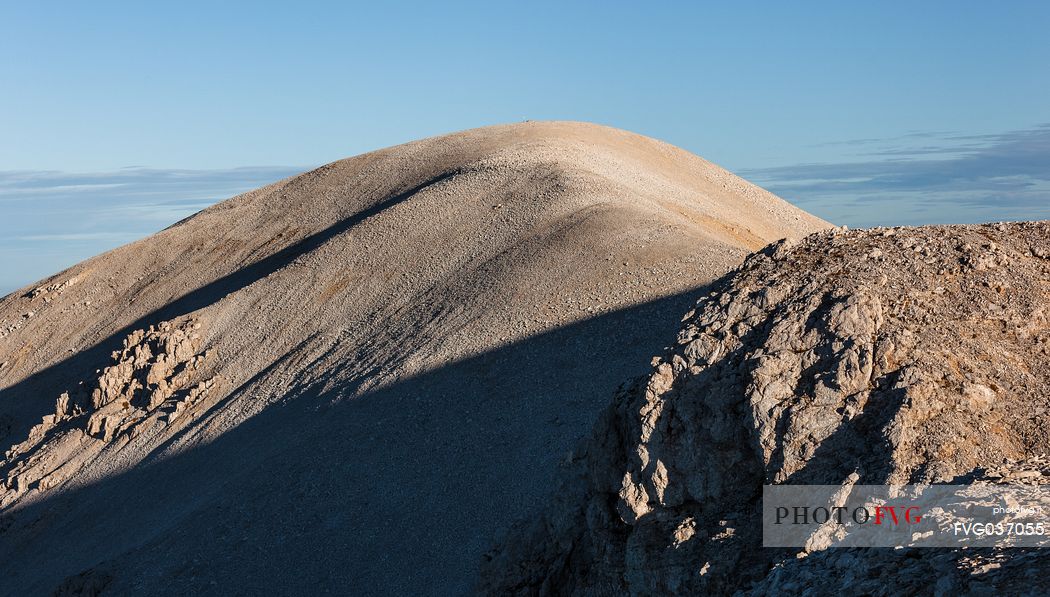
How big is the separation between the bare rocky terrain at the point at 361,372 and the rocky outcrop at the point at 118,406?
0.06 meters

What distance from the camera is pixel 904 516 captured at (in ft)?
17.1

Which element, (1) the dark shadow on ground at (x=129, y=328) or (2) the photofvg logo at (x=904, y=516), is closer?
(2) the photofvg logo at (x=904, y=516)

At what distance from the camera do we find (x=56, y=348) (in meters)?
28.4

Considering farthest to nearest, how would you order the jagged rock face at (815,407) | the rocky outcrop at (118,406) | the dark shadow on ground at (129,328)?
1. the dark shadow on ground at (129,328)
2. the rocky outcrop at (118,406)
3. the jagged rock face at (815,407)

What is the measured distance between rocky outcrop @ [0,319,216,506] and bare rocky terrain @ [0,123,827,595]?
0.06m

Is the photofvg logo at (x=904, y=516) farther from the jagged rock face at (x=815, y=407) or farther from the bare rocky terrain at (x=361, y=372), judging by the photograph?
the bare rocky terrain at (x=361, y=372)

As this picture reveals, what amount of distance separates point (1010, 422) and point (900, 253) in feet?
5.71

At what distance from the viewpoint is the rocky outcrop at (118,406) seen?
2136 centimetres

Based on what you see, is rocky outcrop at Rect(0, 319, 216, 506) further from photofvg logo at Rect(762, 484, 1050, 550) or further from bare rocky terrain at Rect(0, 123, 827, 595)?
photofvg logo at Rect(762, 484, 1050, 550)

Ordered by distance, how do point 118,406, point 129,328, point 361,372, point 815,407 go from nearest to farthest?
point 815,407 < point 361,372 < point 118,406 < point 129,328

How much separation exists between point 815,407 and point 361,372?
13.7 meters

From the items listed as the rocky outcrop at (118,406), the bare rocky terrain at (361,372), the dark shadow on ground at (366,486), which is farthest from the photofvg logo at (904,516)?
the rocky outcrop at (118,406)

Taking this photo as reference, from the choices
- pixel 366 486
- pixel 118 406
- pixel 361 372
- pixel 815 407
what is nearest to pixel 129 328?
pixel 118 406

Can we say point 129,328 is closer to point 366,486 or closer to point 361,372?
point 361,372
